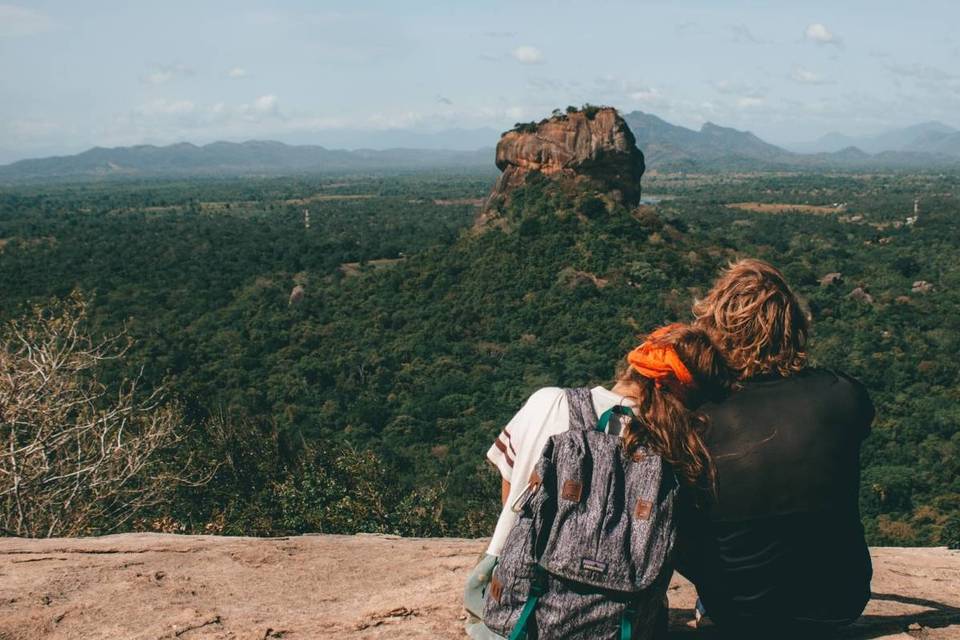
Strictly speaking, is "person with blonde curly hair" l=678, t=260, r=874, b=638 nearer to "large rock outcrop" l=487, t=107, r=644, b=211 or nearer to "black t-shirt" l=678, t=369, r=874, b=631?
"black t-shirt" l=678, t=369, r=874, b=631

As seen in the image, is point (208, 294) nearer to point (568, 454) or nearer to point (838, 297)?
point (838, 297)

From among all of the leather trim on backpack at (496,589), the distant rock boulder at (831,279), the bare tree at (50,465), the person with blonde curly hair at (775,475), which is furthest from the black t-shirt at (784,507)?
the distant rock boulder at (831,279)

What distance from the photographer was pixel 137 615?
14.4ft

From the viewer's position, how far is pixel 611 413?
3.20 meters

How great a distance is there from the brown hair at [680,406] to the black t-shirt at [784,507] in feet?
0.27

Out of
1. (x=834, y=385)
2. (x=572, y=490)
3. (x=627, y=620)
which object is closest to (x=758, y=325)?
(x=834, y=385)

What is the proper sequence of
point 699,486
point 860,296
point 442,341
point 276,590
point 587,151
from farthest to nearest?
point 860,296 → point 587,151 → point 442,341 → point 276,590 → point 699,486

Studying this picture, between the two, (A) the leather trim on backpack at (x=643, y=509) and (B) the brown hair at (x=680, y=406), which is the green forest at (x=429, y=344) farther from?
(A) the leather trim on backpack at (x=643, y=509)

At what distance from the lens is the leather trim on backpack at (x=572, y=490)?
303cm

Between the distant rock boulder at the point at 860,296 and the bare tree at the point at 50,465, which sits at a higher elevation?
the bare tree at the point at 50,465

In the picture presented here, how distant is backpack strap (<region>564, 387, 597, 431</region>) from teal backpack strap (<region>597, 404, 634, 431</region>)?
3 cm

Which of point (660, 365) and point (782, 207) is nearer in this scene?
Answer: point (660, 365)

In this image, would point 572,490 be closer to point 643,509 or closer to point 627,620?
point 643,509

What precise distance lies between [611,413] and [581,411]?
0.12 m
